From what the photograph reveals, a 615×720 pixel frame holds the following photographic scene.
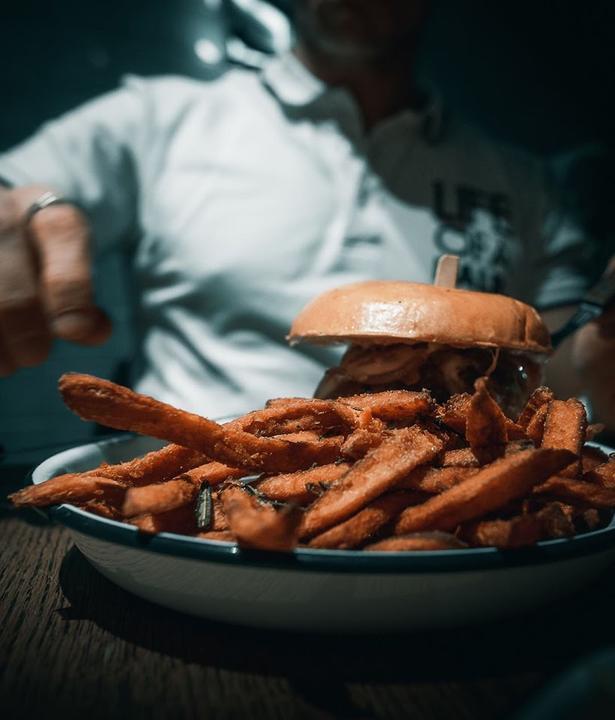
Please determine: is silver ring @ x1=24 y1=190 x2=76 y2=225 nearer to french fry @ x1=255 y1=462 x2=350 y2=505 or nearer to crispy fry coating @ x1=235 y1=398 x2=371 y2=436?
crispy fry coating @ x1=235 y1=398 x2=371 y2=436

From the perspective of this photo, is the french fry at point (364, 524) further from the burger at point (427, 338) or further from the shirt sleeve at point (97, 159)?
the shirt sleeve at point (97, 159)

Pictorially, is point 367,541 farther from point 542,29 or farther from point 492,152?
point 542,29

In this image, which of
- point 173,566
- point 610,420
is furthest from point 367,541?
point 610,420

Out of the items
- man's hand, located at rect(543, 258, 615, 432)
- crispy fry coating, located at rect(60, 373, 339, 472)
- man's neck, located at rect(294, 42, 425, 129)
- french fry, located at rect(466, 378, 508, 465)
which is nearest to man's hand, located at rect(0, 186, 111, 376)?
crispy fry coating, located at rect(60, 373, 339, 472)

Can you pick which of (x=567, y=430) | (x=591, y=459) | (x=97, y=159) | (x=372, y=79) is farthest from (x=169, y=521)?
(x=372, y=79)

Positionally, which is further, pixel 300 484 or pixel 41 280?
pixel 41 280

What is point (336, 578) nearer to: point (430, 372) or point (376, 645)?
point (376, 645)

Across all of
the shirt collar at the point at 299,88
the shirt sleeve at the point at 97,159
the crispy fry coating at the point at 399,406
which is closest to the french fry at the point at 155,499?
the crispy fry coating at the point at 399,406
